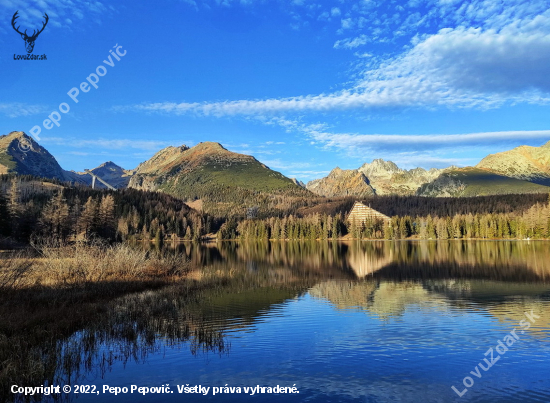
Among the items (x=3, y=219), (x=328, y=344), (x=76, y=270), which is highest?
(x=3, y=219)

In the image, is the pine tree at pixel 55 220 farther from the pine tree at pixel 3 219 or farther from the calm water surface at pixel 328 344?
the calm water surface at pixel 328 344

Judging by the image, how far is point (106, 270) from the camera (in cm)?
4156

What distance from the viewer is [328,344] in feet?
74.4

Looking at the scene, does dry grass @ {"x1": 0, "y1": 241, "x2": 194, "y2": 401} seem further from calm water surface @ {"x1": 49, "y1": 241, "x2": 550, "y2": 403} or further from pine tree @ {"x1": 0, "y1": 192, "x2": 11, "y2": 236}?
pine tree @ {"x1": 0, "y1": 192, "x2": 11, "y2": 236}

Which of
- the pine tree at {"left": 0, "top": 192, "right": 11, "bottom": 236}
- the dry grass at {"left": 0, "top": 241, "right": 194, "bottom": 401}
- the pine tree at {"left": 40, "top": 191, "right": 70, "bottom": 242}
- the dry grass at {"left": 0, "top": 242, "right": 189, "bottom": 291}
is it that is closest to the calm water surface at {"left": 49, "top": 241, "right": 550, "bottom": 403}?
the dry grass at {"left": 0, "top": 241, "right": 194, "bottom": 401}

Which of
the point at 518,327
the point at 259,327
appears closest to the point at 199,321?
the point at 259,327

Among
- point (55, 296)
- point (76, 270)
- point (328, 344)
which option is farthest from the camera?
point (76, 270)

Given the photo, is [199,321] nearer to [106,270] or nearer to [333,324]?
Answer: [333,324]

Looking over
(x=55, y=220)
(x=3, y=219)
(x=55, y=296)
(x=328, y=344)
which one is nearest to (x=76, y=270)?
(x=55, y=296)

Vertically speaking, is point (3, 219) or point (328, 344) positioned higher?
point (3, 219)

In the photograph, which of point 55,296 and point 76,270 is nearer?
point 55,296

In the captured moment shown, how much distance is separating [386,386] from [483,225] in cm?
20986

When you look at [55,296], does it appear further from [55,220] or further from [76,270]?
[55,220]

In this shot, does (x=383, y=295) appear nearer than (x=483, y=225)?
Yes
